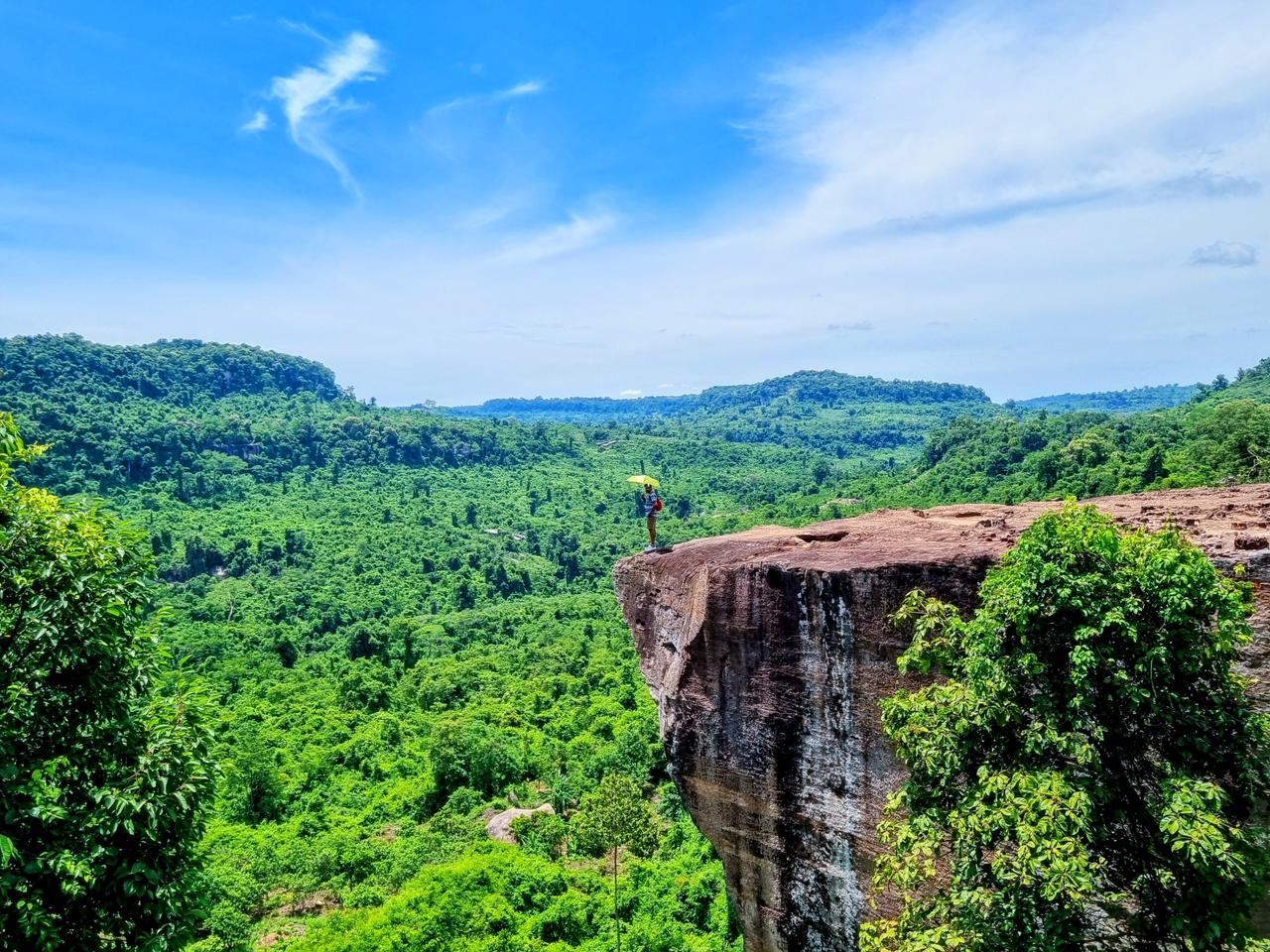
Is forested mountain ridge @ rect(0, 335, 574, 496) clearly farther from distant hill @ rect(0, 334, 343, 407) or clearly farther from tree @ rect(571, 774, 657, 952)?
tree @ rect(571, 774, 657, 952)

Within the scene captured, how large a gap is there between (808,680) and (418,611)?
75.9 m

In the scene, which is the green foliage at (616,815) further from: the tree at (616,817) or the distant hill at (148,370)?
the distant hill at (148,370)

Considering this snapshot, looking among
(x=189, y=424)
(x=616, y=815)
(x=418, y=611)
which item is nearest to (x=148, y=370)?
(x=189, y=424)

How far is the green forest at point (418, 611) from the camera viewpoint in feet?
76.7

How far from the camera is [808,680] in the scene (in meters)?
10.1

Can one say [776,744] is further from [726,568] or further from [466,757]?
[466,757]

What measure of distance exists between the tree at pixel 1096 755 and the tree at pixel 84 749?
7322mm

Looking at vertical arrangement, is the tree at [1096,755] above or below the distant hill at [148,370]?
below

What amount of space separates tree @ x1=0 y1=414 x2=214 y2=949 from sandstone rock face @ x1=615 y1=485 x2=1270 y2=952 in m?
6.95

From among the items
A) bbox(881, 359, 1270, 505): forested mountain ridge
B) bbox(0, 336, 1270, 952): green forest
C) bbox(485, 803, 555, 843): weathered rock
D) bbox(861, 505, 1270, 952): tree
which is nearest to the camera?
bbox(861, 505, 1270, 952): tree

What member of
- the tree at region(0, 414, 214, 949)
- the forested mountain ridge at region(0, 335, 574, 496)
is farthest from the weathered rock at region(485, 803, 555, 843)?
the forested mountain ridge at region(0, 335, 574, 496)

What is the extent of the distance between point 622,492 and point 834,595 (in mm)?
123591

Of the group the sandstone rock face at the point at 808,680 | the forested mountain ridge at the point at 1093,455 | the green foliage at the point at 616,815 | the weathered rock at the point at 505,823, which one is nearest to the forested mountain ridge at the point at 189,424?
the weathered rock at the point at 505,823

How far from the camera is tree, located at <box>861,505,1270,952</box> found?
18.8 ft
